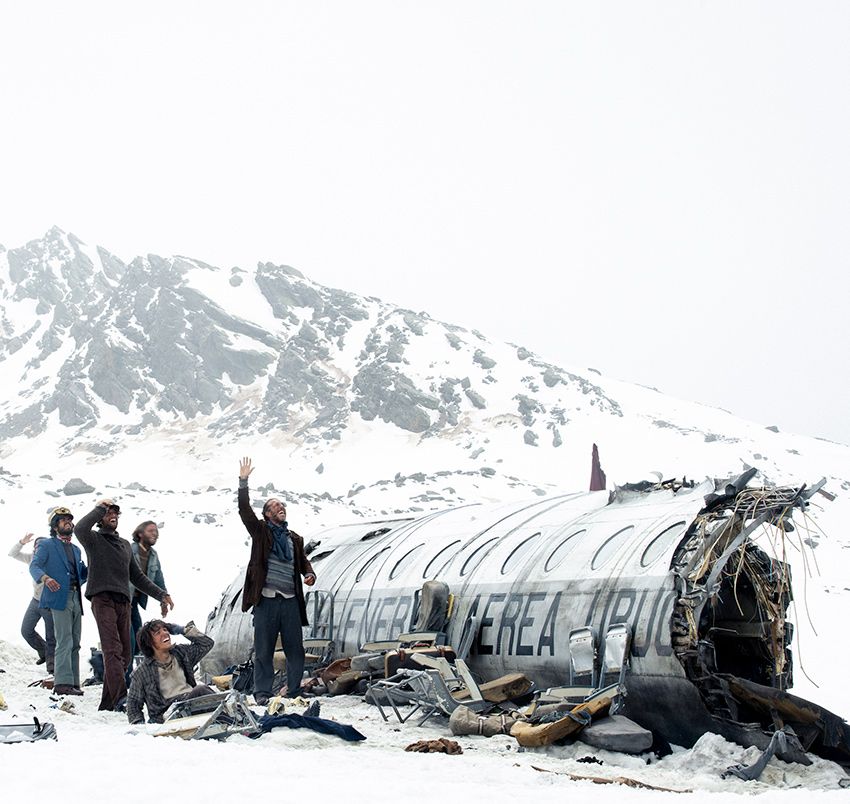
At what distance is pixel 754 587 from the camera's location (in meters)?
10.1

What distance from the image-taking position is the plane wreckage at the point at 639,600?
8.79m

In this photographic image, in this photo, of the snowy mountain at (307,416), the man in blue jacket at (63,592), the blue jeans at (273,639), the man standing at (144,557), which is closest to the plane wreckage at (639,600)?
the blue jeans at (273,639)

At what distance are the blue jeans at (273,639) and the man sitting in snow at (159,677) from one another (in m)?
0.86

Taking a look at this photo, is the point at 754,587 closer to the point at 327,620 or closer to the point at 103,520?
the point at 327,620

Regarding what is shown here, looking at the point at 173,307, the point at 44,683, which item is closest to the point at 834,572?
the point at 44,683

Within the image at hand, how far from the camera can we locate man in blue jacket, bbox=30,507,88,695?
11914 mm

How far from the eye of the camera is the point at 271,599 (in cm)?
1098

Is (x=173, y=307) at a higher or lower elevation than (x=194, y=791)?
higher

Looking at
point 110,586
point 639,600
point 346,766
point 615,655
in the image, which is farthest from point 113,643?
point 639,600

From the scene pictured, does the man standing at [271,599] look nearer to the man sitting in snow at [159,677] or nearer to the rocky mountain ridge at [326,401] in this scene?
the man sitting in snow at [159,677]

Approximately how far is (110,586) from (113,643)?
0.60 meters

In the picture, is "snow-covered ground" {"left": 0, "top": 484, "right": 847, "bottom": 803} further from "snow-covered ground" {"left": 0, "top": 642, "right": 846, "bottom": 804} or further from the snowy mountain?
the snowy mountain

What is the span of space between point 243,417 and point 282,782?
101 m

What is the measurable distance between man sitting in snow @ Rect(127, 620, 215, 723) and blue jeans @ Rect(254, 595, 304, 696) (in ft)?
2.83
